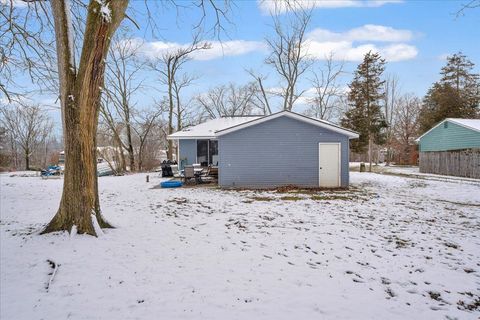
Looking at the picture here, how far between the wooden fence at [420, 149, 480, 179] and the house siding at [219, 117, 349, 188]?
9273mm

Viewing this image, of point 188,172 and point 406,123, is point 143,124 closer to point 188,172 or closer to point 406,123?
point 188,172

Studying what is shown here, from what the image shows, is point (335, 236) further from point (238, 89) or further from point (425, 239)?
point (238, 89)

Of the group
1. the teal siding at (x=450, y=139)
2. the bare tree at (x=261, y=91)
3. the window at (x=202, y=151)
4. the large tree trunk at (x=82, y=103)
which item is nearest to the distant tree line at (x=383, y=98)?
the teal siding at (x=450, y=139)

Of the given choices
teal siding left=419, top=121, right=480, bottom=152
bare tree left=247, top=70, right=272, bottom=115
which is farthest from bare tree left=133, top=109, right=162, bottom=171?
teal siding left=419, top=121, right=480, bottom=152

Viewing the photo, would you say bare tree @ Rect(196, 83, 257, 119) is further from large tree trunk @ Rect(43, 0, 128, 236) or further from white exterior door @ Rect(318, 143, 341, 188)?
large tree trunk @ Rect(43, 0, 128, 236)

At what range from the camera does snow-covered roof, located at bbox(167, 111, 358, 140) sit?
12.1 m

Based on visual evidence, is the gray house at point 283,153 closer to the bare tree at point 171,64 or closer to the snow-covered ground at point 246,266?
the snow-covered ground at point 246,266

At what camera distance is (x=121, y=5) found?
16.3 ft

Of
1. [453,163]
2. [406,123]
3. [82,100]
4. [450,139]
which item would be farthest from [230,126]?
[406,123]

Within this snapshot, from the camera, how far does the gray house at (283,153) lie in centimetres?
1225

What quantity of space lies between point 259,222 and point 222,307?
3.50 m

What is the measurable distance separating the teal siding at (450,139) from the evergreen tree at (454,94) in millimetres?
6201

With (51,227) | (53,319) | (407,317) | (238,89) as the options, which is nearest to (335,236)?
(407,317)

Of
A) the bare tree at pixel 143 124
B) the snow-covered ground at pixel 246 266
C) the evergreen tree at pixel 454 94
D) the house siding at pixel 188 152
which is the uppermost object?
the evergreen tree at pixel 454 94
